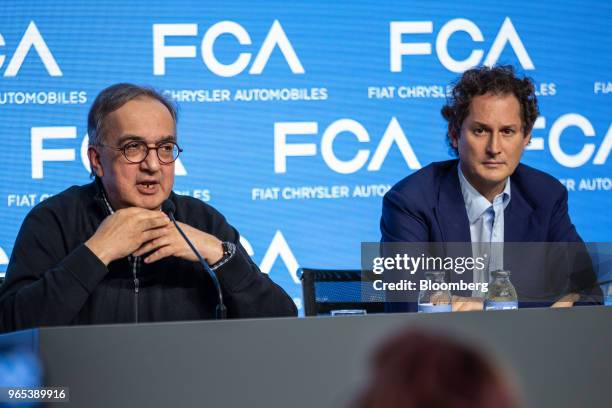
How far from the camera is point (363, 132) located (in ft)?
12.6

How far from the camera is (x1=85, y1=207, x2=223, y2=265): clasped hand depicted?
1.95m

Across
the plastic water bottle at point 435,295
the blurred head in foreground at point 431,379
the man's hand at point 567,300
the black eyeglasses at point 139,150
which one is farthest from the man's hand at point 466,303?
the blurred head in foreground at point 431,379

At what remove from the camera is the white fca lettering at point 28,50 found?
3678 mm

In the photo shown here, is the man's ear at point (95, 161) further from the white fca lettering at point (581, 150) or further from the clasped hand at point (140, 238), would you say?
the white fca lettering at point (581, 150)

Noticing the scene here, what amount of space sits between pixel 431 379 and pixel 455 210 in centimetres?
214

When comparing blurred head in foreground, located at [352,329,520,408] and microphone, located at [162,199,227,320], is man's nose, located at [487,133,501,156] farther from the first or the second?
blurred head in foreground, located at [352,329,520,408]

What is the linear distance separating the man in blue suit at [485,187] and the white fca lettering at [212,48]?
4.37 feet

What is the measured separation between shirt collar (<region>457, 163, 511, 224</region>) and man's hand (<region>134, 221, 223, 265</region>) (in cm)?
76

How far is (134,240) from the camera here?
6.50 feet

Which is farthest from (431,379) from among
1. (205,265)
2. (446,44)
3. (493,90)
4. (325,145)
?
(446,44)

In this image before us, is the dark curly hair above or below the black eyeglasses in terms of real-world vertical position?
above

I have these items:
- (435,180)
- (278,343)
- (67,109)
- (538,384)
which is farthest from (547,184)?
(67,109)

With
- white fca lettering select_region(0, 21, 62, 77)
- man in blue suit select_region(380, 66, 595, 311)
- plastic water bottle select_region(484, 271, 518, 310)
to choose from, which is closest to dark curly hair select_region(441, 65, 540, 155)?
man in blue suit select_region(380, 66, 595, 311)

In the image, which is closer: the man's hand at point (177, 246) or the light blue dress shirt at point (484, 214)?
the man's hand at point (177, 246)
